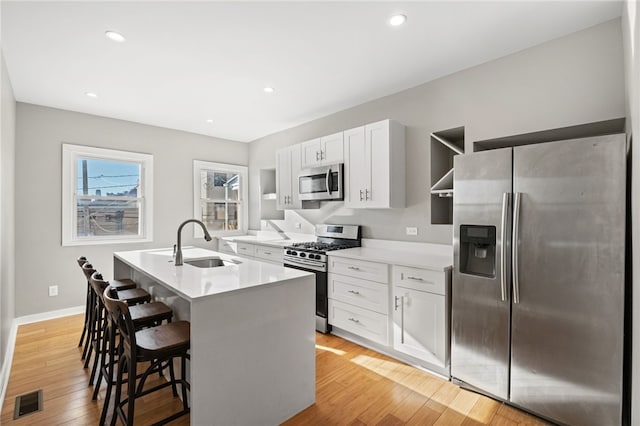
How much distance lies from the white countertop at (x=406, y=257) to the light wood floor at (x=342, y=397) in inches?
36.4

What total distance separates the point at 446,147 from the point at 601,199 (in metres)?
1.62

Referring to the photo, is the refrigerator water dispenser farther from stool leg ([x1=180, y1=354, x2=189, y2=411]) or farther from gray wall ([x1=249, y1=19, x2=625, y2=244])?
stool leg ([x1=180, y1=354, x2=189, y2=411])

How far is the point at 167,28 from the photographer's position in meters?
2.23

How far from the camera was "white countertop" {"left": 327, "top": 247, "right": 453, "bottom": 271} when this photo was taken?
2.55 meters

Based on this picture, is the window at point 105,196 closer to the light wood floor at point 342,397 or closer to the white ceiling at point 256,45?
the white ceiling at point 256,45

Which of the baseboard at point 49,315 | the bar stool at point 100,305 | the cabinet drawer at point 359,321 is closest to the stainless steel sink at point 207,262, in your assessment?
the bar stool at point 100,305

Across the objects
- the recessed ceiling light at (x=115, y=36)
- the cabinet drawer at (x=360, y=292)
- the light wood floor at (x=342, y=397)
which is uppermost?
the recessed ceiling light at (x=115, y=36)

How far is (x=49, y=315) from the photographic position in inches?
151

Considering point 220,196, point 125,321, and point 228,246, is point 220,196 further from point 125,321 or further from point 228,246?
point 125,321

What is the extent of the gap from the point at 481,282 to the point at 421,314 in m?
0.59

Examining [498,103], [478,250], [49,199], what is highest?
[498,103]

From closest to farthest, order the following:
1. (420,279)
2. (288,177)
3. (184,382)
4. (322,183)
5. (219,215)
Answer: (184,382) < (420,279) < (322,183) < (288,177) < (219,215)

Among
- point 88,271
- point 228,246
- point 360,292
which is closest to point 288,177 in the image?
point 228,246

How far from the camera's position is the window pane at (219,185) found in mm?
5324
